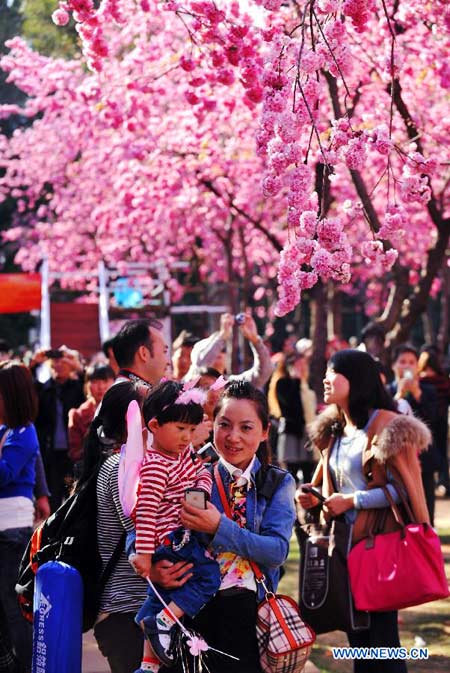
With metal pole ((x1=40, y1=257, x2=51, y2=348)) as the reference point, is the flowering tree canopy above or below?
above

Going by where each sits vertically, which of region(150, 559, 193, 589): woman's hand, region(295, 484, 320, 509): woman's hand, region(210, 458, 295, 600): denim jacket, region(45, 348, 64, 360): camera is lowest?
region(295, 484, 320, 509): woman's hand

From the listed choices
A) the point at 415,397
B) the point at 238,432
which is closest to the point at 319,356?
the point at 415,397

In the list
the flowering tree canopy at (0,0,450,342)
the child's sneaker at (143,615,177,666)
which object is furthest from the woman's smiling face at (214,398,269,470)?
the flowering tree canopy at (0,0,450,342)

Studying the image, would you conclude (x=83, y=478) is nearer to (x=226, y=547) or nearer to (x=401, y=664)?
(x=226, y=547)

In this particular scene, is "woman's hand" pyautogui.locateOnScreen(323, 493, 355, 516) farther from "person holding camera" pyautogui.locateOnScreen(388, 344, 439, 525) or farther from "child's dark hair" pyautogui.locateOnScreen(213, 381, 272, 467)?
"person holding camera" pyautogui.locateOnScreen(388, 344, 439, 525)

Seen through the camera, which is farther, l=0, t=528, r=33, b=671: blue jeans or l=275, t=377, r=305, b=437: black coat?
l=275, t=377, r=305, b=437: black coat

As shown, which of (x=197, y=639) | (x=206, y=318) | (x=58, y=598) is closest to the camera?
(x=197, y=639)

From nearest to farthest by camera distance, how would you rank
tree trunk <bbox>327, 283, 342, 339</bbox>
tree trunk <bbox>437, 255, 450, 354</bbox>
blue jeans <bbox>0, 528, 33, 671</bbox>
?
blue jeans <bbox>0, 528, 33, 671</bbox>, tree trunk <bbox>327, 283, 342, 339</bbox>, tree trunk <bbox>437, 255, 450, 354</bbox>

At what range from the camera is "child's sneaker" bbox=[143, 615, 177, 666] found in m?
4.25

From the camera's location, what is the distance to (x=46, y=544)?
486 cm

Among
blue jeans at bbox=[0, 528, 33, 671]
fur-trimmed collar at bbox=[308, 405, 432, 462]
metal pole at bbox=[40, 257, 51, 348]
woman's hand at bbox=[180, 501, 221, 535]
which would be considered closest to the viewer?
woman's hand at bbox=[180, 501, 221, 535]

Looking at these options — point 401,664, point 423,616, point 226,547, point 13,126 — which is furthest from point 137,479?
point 13,126

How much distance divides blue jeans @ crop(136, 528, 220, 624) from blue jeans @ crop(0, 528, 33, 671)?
2435 mm

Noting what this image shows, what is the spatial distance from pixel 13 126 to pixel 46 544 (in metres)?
22.4
